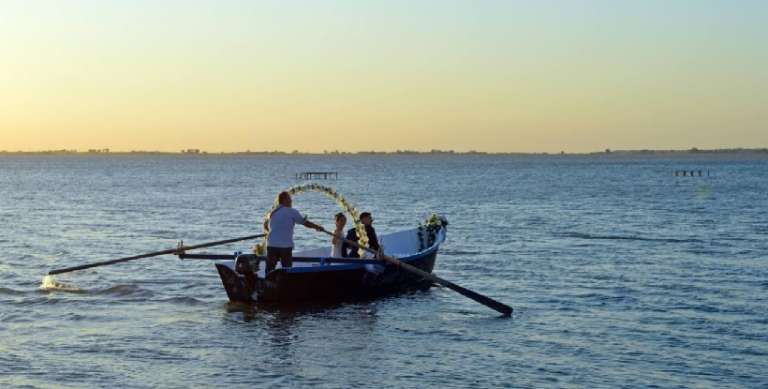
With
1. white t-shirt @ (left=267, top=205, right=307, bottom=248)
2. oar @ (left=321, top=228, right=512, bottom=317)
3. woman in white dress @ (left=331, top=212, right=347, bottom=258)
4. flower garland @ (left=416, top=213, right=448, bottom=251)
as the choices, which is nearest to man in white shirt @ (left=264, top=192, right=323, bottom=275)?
white t-shirt @ (left=267, top=205, right=307, bottom=248)

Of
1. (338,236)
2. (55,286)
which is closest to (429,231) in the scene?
(338,236)

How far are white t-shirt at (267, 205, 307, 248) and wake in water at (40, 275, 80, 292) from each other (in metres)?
5.97

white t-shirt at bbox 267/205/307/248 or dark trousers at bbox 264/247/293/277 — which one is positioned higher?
white t-shirt at bbox 267/205/307/248

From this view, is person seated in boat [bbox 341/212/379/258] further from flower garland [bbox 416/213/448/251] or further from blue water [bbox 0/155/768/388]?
flower garland [bbox 416/213/448/251]

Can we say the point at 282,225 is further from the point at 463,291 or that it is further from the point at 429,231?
the point at 429,231

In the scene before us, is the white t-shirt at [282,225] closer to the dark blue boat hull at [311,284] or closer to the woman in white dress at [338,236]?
the dark blue boat hull at [311,284]

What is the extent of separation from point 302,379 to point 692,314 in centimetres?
940

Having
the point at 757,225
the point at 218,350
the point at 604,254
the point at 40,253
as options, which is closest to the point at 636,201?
the point at 757,225

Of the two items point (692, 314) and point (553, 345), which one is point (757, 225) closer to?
point (692, 314)

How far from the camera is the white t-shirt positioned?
21.5 meters

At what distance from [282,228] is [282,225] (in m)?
0.07

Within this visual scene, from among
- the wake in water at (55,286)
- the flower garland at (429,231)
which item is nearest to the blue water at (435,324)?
the wake in water at (55,286)

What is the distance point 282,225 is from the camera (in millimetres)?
21516

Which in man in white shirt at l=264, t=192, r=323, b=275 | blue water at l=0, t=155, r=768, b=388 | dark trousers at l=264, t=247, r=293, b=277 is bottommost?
blue water at l=0, t=155, r=768, b=388
